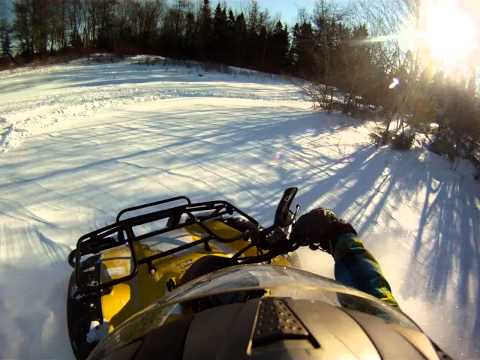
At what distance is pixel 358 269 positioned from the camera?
233 centimetres

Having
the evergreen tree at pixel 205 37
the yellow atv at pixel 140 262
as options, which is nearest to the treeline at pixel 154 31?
the evergreen tree at pixel 205 37

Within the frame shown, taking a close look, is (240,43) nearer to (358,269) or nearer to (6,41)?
(6,41)

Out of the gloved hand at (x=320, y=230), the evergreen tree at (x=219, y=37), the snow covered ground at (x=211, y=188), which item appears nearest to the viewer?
the gloved hand at (x=320, y=230)

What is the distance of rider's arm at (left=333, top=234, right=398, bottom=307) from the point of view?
7.04 feet

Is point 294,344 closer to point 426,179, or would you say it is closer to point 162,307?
point 162,307

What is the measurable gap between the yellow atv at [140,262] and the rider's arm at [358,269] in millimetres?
379

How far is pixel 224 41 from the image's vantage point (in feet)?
144

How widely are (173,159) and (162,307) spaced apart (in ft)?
15.4

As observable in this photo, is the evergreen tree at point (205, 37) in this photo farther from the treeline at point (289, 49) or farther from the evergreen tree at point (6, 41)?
the evergreen tree at point (6, 41)

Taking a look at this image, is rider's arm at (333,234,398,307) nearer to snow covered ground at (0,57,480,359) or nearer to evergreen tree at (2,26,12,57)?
snow covered ground at (0,57,480,359)

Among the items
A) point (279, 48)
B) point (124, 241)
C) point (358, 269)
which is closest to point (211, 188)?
point (124, 241)

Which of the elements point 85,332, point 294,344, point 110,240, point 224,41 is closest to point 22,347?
point 85,332

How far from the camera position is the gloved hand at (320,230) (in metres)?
2.71

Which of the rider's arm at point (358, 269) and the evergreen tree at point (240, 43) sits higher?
the evergreen tree at point (240, 43)
